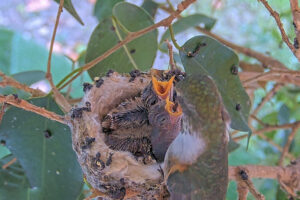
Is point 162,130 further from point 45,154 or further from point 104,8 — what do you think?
point 104,8

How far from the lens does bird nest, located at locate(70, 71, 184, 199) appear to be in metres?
0.72

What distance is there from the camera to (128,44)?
1.01 metres

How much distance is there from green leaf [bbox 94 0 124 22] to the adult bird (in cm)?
65

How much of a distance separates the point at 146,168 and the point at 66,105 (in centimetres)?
23

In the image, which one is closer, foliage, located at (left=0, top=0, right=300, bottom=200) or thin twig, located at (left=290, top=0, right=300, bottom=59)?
thin twig, located at (left=290, top=0, right=300, bottom=59)

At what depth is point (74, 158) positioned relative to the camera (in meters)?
0.84

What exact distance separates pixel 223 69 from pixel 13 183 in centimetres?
64

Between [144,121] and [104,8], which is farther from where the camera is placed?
[104,8]

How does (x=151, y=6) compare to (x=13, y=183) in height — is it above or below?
above

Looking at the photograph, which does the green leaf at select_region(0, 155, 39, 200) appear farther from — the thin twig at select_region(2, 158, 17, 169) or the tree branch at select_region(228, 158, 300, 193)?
the tree branch at select_region(228, 158, 300, 193)

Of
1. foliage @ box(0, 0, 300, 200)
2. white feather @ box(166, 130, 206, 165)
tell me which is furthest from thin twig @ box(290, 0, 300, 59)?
white feather @ box(166, 130, 206, 165)

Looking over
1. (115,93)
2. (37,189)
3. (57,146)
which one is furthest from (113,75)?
(37,189)

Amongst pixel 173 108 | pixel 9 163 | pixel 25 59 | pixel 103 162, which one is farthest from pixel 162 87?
pixel 25 59

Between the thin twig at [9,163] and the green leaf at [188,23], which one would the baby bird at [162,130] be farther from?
the thin twig at [9,163]
